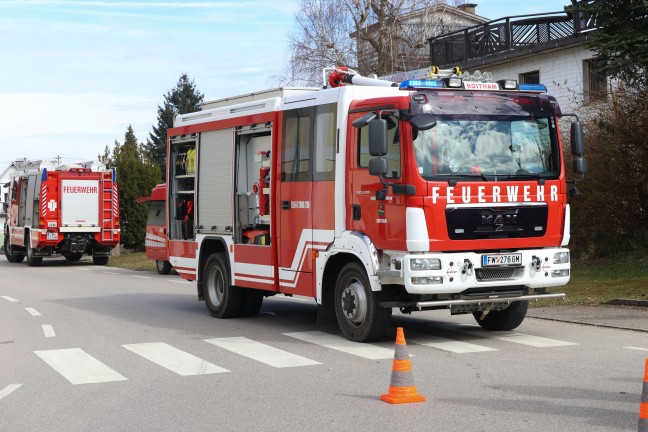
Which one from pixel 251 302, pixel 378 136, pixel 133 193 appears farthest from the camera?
pixel 133 193

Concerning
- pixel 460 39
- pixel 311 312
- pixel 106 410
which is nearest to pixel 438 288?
pixel 106 410

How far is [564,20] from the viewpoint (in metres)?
31.0

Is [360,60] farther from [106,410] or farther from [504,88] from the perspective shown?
[106,410]

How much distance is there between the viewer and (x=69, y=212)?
33.7 meters

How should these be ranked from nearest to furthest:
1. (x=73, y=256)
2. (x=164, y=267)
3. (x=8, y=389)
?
(x=8, y=389), (x=164, y=267), (x=73, y=256)

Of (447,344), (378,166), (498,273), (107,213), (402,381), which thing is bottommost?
(447,344)

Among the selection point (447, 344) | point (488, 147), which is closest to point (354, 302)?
point (447, 344)

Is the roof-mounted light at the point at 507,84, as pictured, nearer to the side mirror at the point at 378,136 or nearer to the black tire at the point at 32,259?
the side mirror at the point at 378,136

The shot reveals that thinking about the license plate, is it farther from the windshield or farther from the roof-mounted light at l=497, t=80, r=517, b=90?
the roof-mounted light at l=497, t=80, r=517, b=90

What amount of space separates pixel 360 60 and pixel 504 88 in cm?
3193

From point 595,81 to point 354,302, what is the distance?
759 inches

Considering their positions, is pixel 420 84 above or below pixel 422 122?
above

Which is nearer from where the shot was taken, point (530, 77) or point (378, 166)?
point (378, 166)

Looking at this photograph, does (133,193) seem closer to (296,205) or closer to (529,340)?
(296,205)
